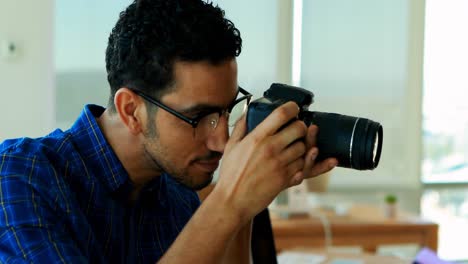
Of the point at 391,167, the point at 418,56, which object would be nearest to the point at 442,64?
the point at 418,56

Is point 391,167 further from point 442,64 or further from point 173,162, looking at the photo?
point 173,162

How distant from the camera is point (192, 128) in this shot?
1003 millimetres

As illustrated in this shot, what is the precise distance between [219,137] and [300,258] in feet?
3.87

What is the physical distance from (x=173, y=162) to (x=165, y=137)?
0.14 feet

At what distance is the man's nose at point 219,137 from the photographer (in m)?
1.02

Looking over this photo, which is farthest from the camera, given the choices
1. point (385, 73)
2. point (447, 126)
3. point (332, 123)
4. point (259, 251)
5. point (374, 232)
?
point (447, 126)

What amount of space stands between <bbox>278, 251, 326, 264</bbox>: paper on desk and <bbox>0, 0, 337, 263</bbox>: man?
1002 mm

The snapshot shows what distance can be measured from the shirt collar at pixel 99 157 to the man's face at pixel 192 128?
0.06 meters

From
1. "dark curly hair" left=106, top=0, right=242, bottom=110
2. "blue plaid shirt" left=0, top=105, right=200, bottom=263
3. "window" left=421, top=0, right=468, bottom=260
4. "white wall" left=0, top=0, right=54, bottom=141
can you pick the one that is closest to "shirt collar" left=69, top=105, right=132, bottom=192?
"blue plaid shirt" left=0, top=105, right=200, bottom=263

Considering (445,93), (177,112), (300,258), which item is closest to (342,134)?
(177,112)

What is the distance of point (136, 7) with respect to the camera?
1.02 meters

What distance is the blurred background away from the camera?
2920 millimetres

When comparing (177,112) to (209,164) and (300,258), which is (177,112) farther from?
(300,258)

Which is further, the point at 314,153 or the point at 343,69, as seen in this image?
the point at 343,69
